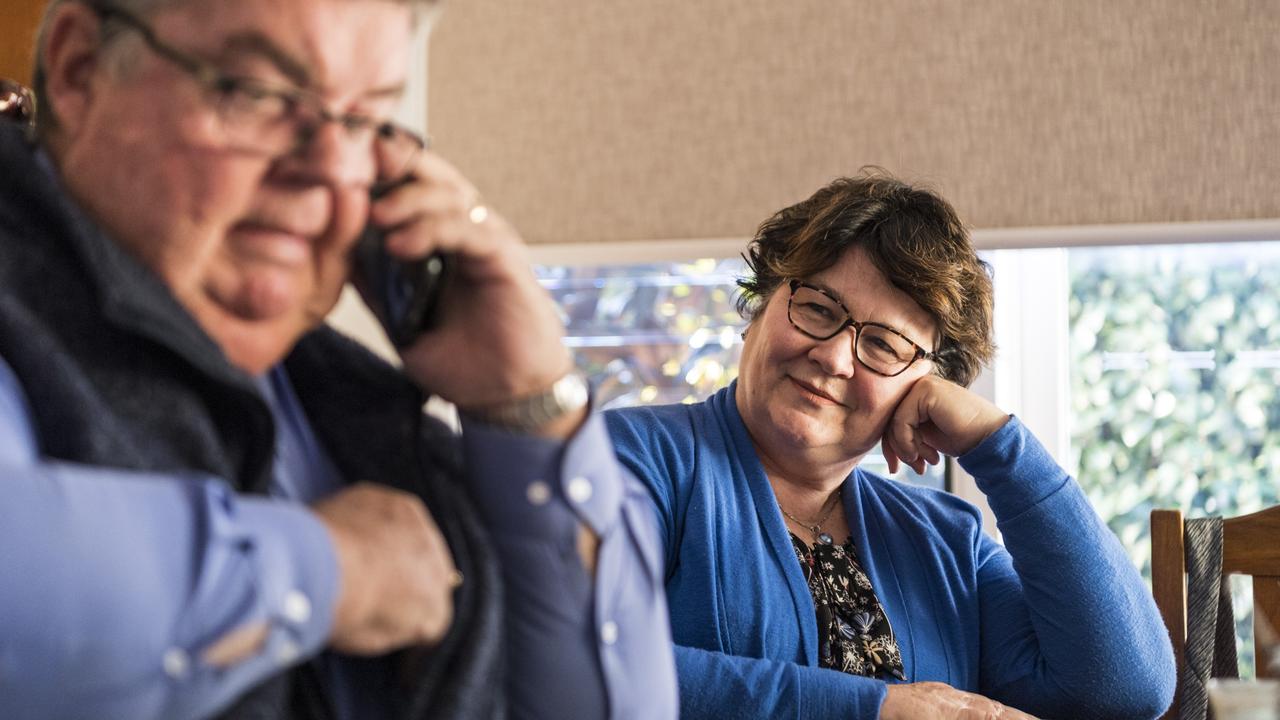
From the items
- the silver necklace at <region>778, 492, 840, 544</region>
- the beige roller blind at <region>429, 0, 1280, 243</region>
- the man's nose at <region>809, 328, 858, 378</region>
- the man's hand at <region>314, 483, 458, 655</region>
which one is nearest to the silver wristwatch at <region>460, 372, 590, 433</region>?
the man's hand at <region>314, 483, 458, 655</region>

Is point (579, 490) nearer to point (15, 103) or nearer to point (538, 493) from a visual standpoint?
point (538, 493)

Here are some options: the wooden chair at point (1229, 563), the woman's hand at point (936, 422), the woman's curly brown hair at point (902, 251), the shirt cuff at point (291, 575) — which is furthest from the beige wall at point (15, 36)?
the wooden chair at point (1229, 563)

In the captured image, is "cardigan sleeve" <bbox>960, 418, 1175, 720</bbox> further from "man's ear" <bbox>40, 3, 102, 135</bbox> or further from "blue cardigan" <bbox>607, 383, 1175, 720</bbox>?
"man's ear" <bbox>40, 3, 102, 135</bbox>

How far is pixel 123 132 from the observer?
0.80 metres

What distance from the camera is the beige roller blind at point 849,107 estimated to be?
2.39 m

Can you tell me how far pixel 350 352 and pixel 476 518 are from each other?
0.61 feet

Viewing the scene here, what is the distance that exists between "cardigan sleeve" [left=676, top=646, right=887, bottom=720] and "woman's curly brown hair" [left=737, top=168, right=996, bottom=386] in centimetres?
65

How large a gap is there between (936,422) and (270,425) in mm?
1332

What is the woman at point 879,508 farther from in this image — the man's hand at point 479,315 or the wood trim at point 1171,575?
the man's hand at point 479,315

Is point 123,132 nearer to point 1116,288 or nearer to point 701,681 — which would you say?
point 701,681

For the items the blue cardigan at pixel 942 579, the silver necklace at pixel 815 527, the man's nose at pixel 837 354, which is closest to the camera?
the blue cardigan at pixel 942 579

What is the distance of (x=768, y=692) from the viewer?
167 cm

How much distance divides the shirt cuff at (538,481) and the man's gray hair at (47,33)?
335mm

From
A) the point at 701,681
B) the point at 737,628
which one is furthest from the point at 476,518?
the point at 737,628
